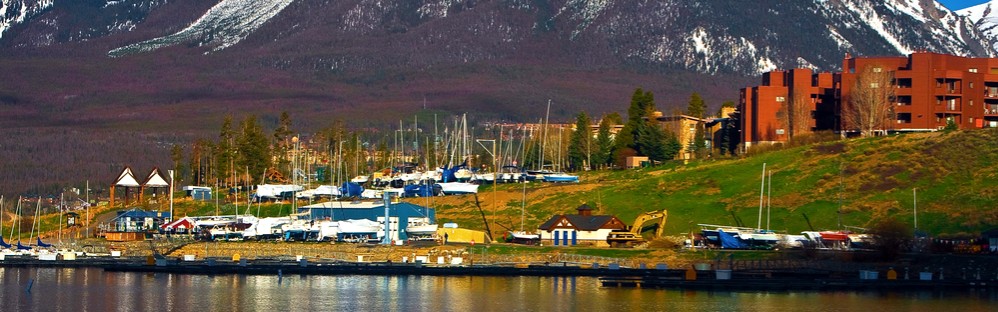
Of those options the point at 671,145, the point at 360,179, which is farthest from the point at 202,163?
the point at 671,145

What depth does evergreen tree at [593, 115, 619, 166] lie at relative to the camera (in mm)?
175500

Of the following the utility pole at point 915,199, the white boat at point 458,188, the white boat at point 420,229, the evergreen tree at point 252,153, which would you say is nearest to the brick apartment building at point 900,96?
the utility pole at point 915,199

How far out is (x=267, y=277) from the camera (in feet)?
364

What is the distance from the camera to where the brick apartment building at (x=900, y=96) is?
15438 cm

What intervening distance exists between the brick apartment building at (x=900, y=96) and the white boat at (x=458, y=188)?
2794cm

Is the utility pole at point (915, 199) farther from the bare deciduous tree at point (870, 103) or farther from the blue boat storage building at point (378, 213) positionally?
the blue boat storage building at point (378, 213)

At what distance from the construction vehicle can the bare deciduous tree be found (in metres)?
33.4

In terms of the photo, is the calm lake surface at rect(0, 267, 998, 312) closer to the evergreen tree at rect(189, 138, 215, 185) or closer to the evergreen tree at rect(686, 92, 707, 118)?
the evergreen tree at rect(189, 138, 215, 185)

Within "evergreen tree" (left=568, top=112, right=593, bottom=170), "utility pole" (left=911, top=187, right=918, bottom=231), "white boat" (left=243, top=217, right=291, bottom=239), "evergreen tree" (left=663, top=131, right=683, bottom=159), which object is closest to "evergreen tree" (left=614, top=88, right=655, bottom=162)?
"evergreen tree" (left=663, top=131, right=683, bottom=159)

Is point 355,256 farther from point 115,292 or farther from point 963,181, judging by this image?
point 963,181

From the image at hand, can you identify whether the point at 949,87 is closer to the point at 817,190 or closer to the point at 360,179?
the point at 817,190

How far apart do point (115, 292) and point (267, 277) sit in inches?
547

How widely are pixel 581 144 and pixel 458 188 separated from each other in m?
32.0

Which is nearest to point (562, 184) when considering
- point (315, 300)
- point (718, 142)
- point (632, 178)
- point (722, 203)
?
point (632, 178)
